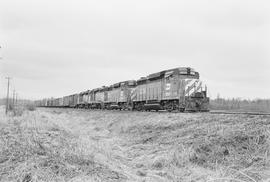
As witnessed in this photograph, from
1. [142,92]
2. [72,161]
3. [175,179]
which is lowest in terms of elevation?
[175,179]

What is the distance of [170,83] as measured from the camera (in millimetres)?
21547

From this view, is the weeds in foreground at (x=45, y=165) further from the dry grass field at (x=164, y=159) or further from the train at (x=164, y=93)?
the train at (x=164, y=93)

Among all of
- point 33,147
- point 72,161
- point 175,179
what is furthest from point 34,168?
point 175,179

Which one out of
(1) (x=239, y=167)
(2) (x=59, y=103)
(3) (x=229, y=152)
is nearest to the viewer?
(1) (x=239, y=167)

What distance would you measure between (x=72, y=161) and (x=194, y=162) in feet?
10.6

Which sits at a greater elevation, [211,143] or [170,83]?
[170,83]

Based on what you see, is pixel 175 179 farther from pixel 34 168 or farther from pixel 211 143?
pixel 34 168

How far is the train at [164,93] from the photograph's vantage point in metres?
19.0

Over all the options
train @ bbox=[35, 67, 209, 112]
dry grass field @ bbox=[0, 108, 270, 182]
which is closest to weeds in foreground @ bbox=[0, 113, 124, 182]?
dry grass field @ bbox=[0, 108, 270, 182]

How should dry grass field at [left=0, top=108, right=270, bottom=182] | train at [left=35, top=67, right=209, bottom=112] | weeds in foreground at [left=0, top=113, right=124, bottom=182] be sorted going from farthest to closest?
train at [left=35, top=67, right=209, bottom=112]
dry grass field at [left=0, top=108, right=270, bottom=182]
weeds in foreground at [left=0, top=113, right=124, bottom=182]

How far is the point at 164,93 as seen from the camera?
2217 centimetres

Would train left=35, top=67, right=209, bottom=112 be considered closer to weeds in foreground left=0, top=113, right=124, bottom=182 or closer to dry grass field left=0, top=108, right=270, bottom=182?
dry grass field left=0, top=108, right=270, bottom=182

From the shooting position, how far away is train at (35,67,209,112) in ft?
62.4

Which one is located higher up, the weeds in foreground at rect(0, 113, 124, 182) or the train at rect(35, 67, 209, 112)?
the train at rect(35, 67, 209, 112)
